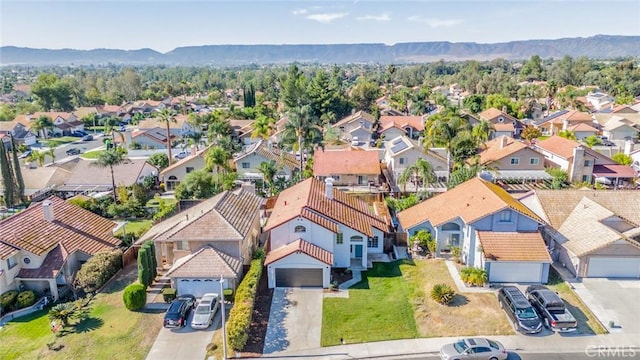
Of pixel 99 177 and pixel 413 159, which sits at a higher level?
pixel 413 159

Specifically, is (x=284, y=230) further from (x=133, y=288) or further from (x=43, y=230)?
(x=43, y=230)

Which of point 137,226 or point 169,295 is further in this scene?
point 137,226

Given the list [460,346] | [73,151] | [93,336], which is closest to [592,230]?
[460,346]

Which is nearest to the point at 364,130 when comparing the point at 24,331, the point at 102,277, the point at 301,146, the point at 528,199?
the point at 301,146

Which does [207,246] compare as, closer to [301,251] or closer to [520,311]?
[301,251]

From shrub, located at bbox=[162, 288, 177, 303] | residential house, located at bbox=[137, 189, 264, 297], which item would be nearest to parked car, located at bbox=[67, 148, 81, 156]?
residential house, located at bbox=[137, 189, 264, 297]
